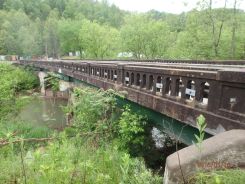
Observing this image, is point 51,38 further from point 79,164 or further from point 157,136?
point 79,164

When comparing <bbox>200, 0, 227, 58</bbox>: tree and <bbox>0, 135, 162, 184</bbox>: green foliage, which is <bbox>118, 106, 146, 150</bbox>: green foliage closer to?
<bbox>0, 135, 162, 184</bbox>: green foliage

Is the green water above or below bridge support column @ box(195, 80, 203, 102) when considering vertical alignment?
below

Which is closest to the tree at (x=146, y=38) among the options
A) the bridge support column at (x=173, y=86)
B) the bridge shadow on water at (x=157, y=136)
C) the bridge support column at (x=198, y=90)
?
the bridge shadow on water at (x=157, y=136)

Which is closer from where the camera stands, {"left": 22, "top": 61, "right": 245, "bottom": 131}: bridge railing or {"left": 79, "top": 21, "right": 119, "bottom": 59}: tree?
{"left": 22, "top": 61, "right": 245, "bottom": 131}: bridge railing

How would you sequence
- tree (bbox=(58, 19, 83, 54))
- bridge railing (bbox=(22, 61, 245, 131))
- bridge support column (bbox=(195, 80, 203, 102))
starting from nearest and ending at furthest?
bridge railing (bbox=(22, 61, 245, 131))
bridge support column (bbox=(195, 80, 203, 102))
tree (bbox=(58, 19, 83, 54))

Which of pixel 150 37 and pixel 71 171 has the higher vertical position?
pixel 150 37

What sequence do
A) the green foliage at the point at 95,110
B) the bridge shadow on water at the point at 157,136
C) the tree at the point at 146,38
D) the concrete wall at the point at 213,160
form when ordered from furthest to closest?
1. the tree at the point at 146,38
2. the green foliage at the point at 95,110
3. the bridge shadow on water at the point at 157,136
4. the concrete wall at the point at 213,160

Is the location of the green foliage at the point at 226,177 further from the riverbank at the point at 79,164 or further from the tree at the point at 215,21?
the tree at the point at 215,21

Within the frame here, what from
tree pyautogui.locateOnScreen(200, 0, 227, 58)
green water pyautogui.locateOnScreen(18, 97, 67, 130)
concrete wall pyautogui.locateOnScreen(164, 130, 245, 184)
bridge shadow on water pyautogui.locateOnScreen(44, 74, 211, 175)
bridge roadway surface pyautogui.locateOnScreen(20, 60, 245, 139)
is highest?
tree pyautogui.locateOnScreen(200, 0, 227, 58)

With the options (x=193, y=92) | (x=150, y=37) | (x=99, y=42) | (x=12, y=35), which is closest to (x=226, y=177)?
(x=193, y=92)

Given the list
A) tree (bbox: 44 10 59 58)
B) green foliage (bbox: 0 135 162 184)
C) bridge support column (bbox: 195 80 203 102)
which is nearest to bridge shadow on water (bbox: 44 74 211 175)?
bridge support column (bbox: 195 80 203 102)

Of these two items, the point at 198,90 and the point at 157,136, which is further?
the point at 157,136

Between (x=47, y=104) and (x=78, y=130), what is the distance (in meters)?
22.0

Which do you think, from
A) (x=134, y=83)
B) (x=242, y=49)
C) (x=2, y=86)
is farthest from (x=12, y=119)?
(x=242, y=49)
